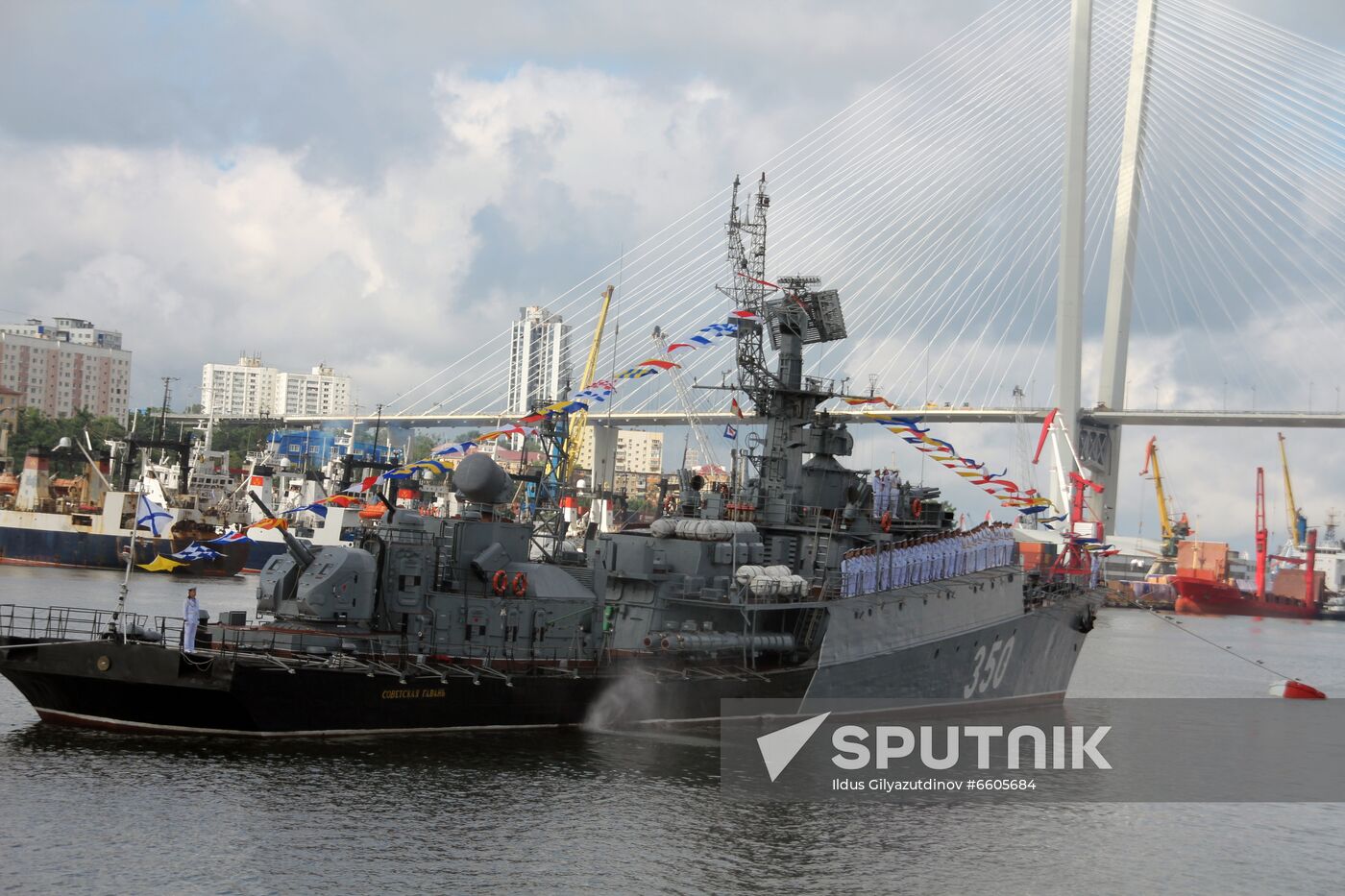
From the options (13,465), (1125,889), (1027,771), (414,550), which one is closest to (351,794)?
(414,550)

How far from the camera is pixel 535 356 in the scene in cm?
10494

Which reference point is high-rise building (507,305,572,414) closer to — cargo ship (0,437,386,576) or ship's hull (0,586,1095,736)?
cargo ship (0,437,386,576)

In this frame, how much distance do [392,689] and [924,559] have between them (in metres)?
14.8

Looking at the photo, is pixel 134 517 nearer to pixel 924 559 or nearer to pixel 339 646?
pixel 339 646

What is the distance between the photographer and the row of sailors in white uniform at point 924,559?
32.7 metres

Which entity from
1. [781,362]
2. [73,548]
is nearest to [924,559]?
[781,362]

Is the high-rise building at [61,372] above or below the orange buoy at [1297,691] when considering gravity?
above

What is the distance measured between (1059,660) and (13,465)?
105m

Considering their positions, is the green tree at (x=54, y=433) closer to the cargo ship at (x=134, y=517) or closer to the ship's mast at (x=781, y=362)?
the cargo ship at (x=134, y=517)

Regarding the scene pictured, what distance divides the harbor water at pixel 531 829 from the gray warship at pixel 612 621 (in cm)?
84

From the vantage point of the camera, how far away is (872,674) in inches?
1293

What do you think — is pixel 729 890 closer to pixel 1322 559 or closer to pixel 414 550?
pixel 414 550

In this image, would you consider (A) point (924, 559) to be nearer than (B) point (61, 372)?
Yes

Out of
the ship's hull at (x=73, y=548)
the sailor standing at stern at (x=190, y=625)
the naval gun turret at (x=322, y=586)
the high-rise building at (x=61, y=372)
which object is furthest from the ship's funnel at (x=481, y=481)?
the high-rise building at (x=61, y=372)
